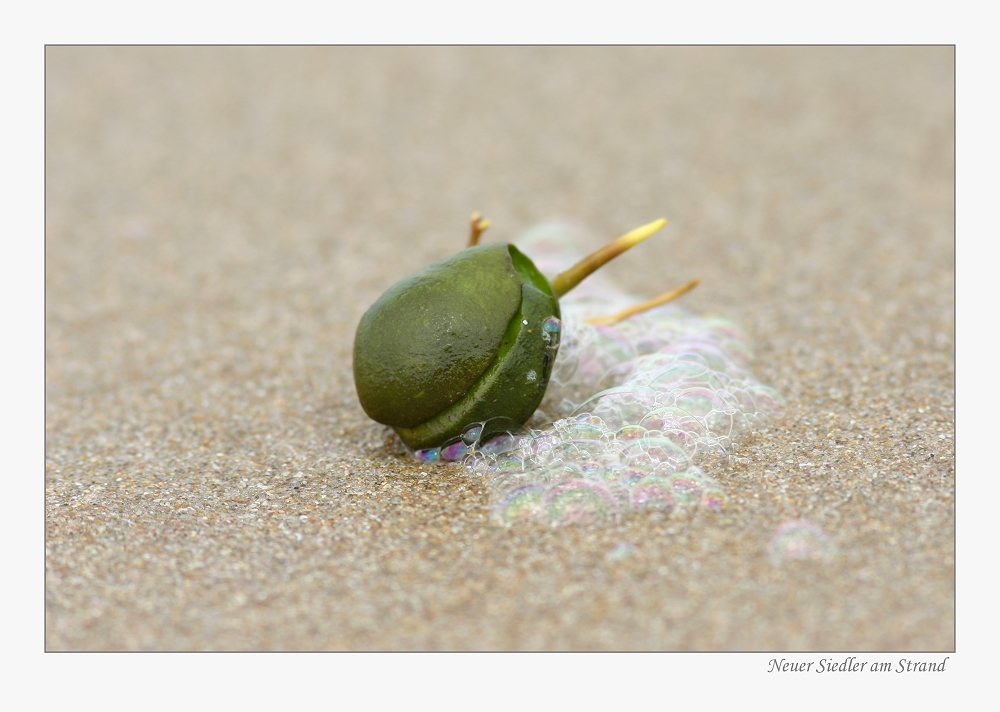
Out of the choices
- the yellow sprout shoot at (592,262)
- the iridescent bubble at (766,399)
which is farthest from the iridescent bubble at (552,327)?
the iridescent bubble at (766,399)

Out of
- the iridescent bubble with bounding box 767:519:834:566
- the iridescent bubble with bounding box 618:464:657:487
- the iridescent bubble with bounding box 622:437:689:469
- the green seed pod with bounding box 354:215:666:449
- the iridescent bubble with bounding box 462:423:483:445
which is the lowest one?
the iridescent bubble with bounding box 767:519:834:566

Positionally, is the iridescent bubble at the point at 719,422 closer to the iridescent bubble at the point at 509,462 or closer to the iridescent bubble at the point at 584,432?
the iridescent bubble at the point at 584,432

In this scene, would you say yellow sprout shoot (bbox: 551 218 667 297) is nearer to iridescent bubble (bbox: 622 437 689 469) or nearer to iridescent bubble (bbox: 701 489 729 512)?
iridescent bubble (bbox: 622 437 689 469)

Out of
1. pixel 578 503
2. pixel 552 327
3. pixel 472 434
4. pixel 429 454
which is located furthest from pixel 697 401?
pixel 429 454

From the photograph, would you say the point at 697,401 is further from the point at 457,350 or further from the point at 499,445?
the point at 457,350

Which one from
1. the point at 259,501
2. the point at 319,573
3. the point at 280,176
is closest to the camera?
the point at 319,573

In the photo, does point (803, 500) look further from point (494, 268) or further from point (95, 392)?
point (95, 392)

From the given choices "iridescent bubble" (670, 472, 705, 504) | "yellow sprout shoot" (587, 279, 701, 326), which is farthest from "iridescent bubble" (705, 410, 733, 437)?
"yellow sprout shoot" (587, 279, 701, 326)

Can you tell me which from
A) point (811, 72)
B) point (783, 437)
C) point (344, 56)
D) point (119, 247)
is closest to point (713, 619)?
point (783, 437)
